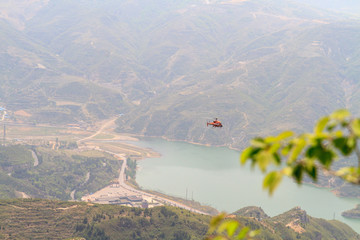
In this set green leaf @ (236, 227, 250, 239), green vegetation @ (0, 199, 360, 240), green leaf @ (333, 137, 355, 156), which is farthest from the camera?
green vegetation @ (0, 199, 360, 240)

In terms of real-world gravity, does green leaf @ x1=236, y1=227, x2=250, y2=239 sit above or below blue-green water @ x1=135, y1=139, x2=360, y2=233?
above

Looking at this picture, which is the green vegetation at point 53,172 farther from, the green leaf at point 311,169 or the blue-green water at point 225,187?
the green leaf at point 311,169

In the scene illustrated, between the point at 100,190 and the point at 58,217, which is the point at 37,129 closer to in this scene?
the point at 100,190

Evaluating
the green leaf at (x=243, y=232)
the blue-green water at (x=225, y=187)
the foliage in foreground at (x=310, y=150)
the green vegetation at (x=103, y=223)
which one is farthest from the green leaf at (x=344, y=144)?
the blue-green water at (x=225, y=187)

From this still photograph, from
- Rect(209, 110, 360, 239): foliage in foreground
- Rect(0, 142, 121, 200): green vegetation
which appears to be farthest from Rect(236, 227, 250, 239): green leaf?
Rect(0, 142, 121, 200): green vegetation

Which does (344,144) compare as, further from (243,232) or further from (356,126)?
(243,232)

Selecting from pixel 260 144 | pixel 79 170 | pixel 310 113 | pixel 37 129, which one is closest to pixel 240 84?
pixel 310 113

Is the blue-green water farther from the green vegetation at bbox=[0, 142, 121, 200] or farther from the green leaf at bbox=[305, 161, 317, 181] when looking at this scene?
the green leaf at bbox=[305, 161, 317, 181]
